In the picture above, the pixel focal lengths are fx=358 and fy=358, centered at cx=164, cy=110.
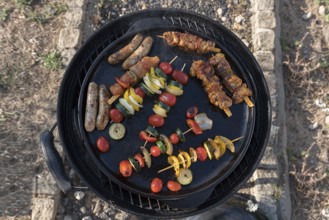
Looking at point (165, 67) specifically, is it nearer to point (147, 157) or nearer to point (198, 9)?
point (147, 157)

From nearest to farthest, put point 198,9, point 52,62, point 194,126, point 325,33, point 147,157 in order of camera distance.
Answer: point 147,157, point 194,126, point 52,62, point 198,9, point 325,33

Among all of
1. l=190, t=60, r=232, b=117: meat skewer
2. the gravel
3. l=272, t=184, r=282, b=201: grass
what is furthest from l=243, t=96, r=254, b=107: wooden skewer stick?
the gravel

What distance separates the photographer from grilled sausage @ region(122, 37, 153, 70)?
4.01 metres

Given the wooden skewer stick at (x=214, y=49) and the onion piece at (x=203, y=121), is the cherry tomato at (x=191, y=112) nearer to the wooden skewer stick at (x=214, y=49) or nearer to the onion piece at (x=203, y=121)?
the onion piece at (x=203, y=121)

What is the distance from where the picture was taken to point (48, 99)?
5.49m

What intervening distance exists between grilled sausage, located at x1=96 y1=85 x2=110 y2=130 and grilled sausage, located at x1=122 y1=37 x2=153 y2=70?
15.5 inches

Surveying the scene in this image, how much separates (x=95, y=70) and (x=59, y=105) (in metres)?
0.55

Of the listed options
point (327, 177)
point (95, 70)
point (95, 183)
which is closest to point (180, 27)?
point (95, 70)

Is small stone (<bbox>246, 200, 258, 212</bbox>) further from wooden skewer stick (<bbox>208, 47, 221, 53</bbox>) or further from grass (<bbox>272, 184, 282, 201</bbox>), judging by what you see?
wooden skewer stick (<bbox>208, 47, 221, 53</bbox>)

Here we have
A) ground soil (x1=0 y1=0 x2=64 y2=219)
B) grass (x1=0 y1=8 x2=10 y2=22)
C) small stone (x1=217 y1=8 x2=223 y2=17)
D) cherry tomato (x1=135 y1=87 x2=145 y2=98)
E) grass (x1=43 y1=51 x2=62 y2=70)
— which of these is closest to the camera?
cherry tomato (x1=135 y1=87 x2=145 y2=98)

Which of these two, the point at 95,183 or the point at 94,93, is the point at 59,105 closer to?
the point at 94,93

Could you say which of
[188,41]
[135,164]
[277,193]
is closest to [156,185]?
[135,164]

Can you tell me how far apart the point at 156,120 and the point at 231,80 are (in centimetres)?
99

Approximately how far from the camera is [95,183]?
144 inches
